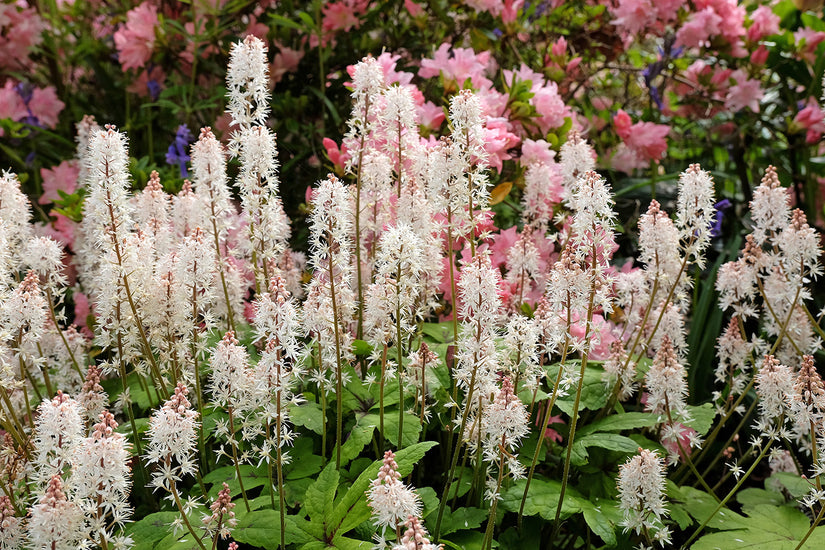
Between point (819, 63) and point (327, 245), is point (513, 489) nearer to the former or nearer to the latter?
point (327, 245)

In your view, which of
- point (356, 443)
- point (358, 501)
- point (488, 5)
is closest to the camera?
point (358, 501)

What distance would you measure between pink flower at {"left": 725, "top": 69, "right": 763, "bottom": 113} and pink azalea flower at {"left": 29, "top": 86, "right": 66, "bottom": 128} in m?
3.15

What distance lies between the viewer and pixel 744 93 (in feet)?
11.7

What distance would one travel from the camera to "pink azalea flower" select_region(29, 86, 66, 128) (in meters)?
3.52

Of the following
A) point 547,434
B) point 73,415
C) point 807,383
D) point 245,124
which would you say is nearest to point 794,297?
point 807,383

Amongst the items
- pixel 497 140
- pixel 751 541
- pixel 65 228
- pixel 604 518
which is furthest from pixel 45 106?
pixel 751 541

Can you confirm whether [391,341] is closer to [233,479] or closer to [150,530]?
[233,479]

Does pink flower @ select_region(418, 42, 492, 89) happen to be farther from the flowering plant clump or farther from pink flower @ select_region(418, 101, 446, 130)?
pink flower @ select_region(418, 101, 446, 130)

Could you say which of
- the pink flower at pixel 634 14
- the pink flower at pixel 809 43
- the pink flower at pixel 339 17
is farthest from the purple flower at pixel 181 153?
the pink flower at pixel 809 43

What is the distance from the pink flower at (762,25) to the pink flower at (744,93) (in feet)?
0.54

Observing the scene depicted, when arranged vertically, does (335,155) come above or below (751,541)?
above

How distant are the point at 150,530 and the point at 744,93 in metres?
3.18

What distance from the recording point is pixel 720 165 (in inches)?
187

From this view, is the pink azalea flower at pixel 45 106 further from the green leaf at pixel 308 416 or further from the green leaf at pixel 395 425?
the green leaf at pixel 395 425
